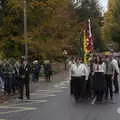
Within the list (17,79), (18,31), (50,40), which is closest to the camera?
(17,79)

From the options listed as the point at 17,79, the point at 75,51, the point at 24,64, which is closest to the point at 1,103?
the point at 24,64

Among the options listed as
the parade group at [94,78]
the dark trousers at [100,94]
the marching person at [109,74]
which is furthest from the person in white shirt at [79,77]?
the marching person at [109,74]

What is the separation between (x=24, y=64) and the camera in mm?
18328

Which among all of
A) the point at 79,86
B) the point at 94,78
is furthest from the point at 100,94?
the point at 79,86

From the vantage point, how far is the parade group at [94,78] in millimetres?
16688

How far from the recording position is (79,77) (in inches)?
677

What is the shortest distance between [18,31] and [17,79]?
44.9 feet

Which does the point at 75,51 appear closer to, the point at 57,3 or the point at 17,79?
the point at 57,3

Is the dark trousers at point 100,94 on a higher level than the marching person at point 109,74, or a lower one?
lower

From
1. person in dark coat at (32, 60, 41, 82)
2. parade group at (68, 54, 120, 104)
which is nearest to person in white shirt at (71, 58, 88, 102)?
parade group at (68, 54, 120, 104)

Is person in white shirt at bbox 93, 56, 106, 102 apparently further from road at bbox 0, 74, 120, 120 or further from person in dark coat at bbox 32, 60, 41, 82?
person in dark coat at bbox 32, 60, 41, 82

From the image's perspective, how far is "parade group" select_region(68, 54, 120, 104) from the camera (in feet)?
54.7

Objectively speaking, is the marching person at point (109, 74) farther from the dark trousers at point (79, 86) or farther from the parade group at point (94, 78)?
the dark trousers at point (79, 86)

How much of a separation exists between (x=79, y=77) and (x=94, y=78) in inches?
26.2
